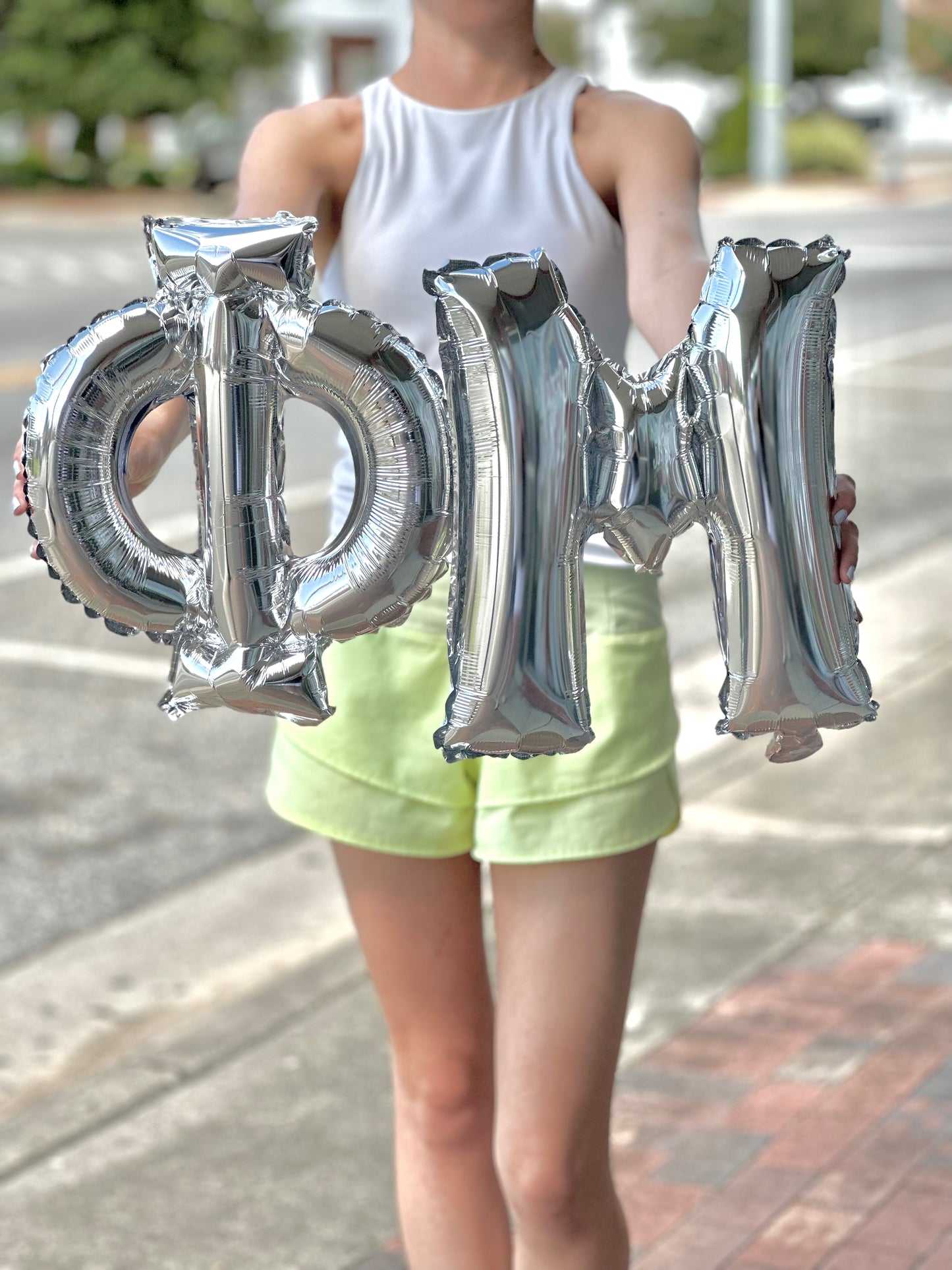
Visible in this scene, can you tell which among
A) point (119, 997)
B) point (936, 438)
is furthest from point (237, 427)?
point (936, 438)

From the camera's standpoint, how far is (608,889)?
6.02ft

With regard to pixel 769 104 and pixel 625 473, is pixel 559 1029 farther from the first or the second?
pixel 769 104

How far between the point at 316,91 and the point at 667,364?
43.5 m

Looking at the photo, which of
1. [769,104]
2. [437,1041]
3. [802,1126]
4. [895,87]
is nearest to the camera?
[437,1041]

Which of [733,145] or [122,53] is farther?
[733,145]

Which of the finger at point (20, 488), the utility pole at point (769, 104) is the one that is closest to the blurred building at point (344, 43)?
the utility pole at point (769, 104)

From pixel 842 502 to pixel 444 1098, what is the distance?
0.97 meters

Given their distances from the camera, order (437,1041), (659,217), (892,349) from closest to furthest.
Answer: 1. (659,217)
2. (437,1041)
3. (892,349)

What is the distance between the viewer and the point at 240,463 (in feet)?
3.96

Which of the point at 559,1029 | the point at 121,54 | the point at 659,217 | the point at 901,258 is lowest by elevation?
the point at 901,258

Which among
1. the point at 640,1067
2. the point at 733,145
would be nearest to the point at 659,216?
the point at 640,1067

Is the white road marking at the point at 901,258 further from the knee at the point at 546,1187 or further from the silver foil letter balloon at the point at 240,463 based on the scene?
the silver foil letter balloon at the point at 240,463

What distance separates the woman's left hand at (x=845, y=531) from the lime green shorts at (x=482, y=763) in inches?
21.5

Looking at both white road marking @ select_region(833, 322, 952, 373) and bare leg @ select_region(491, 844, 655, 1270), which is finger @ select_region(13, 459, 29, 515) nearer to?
bare leg @ select_region(491, 844, 655, 1270)
